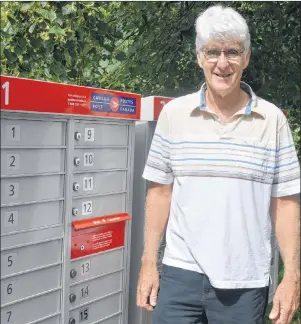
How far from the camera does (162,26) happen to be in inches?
235

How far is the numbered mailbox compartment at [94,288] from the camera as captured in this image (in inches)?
122

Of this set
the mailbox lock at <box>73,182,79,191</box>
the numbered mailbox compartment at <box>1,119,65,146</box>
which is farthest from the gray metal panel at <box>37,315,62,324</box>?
the numbered mailbox compartment at <box>1,119,65,146</box>

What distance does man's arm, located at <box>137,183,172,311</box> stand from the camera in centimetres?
223

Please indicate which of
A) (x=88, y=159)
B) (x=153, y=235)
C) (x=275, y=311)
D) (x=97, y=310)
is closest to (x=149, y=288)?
(x=153, y=235)

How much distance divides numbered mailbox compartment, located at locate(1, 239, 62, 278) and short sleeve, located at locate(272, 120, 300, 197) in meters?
1.27

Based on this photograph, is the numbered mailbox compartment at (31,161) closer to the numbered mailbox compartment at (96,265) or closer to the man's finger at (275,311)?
the numbered mailbox compartment at (96,265)

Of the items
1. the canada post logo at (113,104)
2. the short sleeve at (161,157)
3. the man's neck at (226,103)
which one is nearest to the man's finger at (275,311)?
the short sleeve at (161,157)

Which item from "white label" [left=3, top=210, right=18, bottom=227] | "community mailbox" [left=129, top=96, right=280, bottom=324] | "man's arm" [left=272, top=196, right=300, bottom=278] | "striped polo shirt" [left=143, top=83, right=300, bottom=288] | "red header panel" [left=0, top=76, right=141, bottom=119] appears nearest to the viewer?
"striped polo shirt" [left=143, top=83, right=300, bottom=288]

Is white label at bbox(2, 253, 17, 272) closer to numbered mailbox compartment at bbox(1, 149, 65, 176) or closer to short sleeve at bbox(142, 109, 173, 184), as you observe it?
numbered mailbox compartment at bbox(1, 149, 65, 176)

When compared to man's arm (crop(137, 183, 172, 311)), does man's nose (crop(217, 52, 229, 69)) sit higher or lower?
higher

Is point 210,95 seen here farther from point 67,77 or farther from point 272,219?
point 67,77

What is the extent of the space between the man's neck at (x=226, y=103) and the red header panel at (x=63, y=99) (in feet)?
2.88

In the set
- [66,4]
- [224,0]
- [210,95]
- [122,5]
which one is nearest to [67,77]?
[66,4]

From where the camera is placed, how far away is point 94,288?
3242 mm
